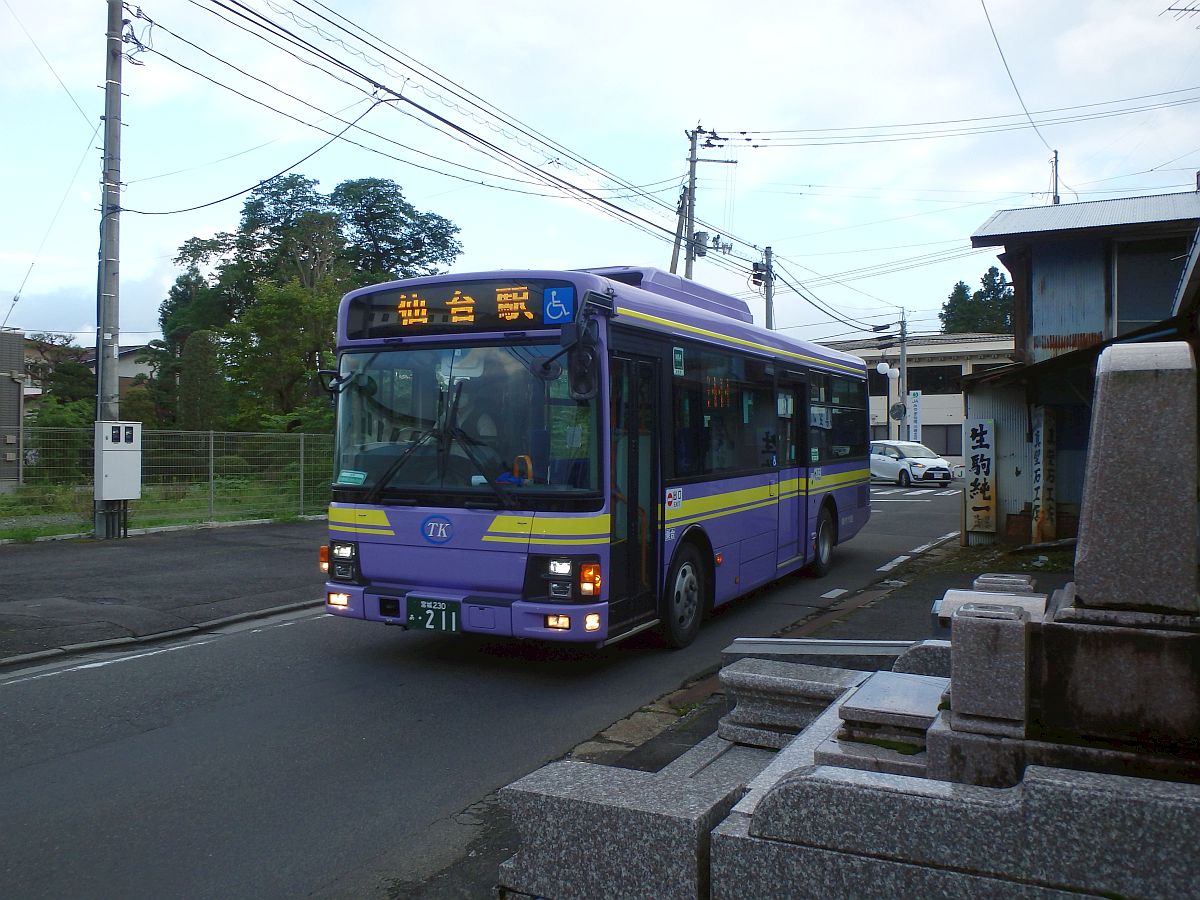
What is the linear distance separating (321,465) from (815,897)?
1925 cm

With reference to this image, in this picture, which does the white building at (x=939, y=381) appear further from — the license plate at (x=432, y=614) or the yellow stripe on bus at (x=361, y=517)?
the license plate at (x=432, y=614)

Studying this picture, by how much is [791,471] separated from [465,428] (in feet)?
18.0

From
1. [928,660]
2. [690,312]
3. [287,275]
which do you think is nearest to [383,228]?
[287,275]

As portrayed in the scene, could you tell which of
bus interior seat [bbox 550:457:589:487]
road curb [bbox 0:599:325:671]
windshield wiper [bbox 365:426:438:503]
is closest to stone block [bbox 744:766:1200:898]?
bus interior seat [bbox 550:457:589:487]

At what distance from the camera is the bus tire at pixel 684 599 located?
8.30m

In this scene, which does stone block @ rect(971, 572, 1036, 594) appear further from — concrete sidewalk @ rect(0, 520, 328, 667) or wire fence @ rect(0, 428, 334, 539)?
wire fence @ rect(0, 428, 334, 539)

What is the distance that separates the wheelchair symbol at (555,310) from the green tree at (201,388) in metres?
34.9

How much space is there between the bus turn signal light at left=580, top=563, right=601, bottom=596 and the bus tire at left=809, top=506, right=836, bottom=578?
636cm

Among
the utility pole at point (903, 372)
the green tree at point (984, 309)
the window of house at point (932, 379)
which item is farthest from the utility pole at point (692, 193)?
the green tree at point (984, 309)

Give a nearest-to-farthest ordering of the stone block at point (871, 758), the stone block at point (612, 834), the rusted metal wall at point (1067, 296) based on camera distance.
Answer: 1. the stone block at point (612, 834)
2. the stone block at point (871, 758)
3. the rusted metal wall at point (1067, 296)

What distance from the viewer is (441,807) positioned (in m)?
5.00

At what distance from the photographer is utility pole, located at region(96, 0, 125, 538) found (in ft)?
52.2

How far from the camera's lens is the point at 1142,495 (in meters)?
3.10

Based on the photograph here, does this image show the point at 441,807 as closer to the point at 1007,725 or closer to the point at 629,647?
the point at 1007,725
